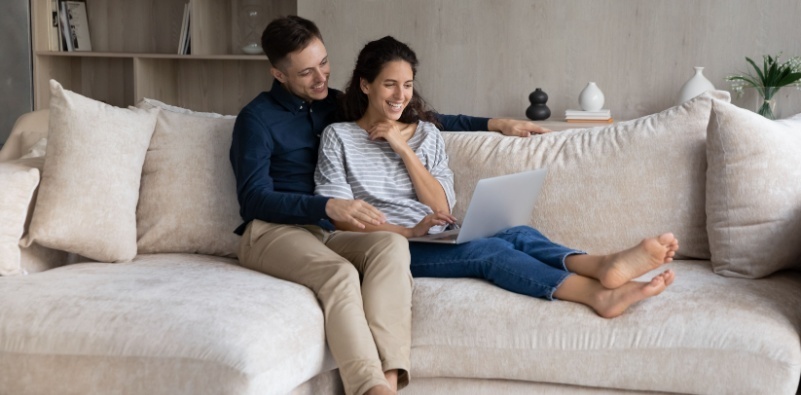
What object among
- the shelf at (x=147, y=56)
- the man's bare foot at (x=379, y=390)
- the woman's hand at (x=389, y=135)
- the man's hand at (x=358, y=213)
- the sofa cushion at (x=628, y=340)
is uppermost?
the shelf at (x=147, y=56)

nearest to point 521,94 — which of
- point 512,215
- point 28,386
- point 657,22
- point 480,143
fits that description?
point 657,22

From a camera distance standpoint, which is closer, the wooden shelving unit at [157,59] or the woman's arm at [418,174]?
the woman's arm at [418,174]

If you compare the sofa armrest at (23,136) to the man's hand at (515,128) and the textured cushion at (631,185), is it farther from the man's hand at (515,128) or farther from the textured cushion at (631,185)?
the textured cushion at (631,185)

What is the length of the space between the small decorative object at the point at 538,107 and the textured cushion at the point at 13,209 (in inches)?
88.4

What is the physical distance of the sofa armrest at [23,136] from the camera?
316 cm

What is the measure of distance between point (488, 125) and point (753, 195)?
886 mm

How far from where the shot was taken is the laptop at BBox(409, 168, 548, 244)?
241 cm

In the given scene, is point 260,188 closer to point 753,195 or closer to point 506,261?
point 506,261

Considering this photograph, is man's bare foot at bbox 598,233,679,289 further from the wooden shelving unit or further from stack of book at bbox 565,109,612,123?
the wooden shelving unit

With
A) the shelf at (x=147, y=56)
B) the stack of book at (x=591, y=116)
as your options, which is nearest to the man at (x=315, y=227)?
the stack of book at (x=591, y=116)

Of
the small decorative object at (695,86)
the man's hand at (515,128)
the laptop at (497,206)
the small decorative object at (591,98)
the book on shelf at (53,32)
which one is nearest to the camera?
the laptop at (497,206)

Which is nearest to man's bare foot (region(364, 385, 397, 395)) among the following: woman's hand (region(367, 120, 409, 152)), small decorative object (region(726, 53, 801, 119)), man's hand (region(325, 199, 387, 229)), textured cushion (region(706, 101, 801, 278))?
man's hand (region(325, 199, 387, 229))

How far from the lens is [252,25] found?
16.2 ft

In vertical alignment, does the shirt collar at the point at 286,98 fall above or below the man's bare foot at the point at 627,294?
above
